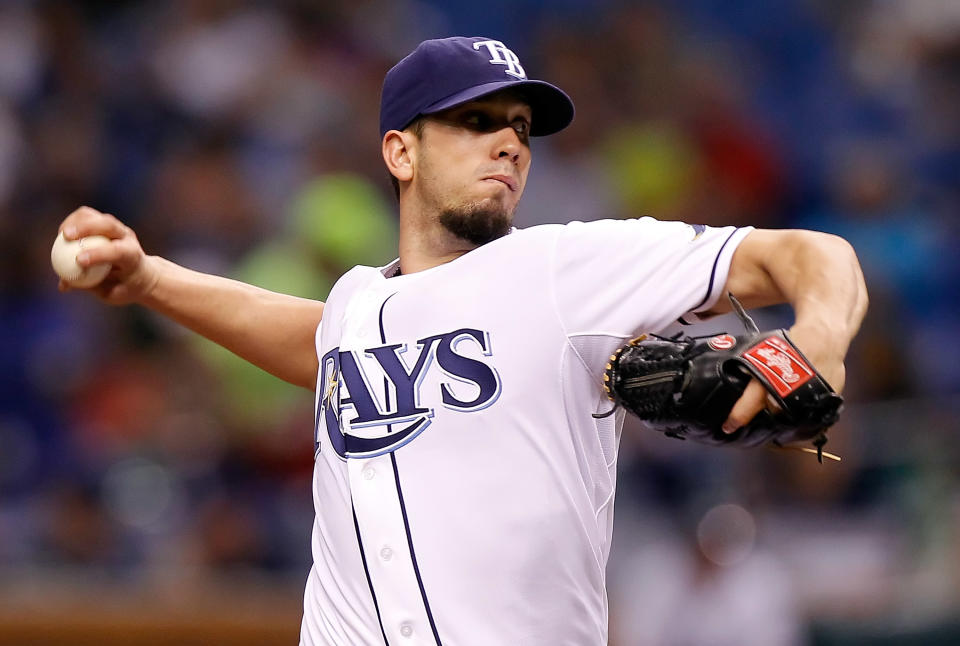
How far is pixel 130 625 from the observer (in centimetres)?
546

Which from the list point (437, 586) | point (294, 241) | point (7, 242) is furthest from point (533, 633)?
point (7, 242)

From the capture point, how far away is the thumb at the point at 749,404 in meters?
2.18

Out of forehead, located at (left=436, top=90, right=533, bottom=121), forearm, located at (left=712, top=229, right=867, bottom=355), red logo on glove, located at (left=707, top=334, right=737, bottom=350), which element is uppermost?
forehead, located at (left=436, top=90, right=533, bottom=121)

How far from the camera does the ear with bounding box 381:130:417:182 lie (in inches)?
123

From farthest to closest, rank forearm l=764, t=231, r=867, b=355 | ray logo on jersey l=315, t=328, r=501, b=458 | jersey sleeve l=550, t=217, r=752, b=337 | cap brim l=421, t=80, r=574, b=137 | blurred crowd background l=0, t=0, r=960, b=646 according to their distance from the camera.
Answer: blurred crowd background l=0, t=0, r=960, b=646 → cap brim l=421, t=80, r=574, b=137 → ray logo on jersey l=315, t=328, r=501, b=458 → jersey sleeve l=550, t=217, r=752, b=337 → forearm l=764, t=231, r=867, b=355

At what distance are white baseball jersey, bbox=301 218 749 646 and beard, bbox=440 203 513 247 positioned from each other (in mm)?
165

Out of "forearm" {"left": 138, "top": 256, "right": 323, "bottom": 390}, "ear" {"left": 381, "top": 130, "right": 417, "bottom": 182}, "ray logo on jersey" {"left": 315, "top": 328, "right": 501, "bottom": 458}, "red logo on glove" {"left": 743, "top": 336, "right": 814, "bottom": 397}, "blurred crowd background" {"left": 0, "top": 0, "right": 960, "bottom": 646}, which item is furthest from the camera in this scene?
"blurred crowd background" {"left": 0, "top": 0, "right": 960, "bottom": 646}

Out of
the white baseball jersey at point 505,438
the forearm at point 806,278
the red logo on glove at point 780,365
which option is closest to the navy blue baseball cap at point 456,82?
the white baseball jersey at point 505,438

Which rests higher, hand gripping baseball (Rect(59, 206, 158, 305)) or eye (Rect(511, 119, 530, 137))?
eye (Rect(511, 119, 530, 137))

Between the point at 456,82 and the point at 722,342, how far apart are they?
0.95m

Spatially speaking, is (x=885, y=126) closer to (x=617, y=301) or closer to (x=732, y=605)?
(x=732, y=605)

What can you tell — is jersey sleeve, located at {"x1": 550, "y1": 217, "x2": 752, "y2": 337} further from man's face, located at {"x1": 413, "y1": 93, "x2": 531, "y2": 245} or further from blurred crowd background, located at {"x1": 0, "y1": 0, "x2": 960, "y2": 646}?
blurred crowd background, located at {"x1": 0, "y1": 0, "x2": 960, "y2": 646}

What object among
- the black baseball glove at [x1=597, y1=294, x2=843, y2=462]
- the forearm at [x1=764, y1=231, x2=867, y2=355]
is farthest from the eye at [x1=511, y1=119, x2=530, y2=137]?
the forearm at [x1=764, y1=231, x2=867, y2=355]

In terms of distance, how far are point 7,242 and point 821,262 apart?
6.14 meters
